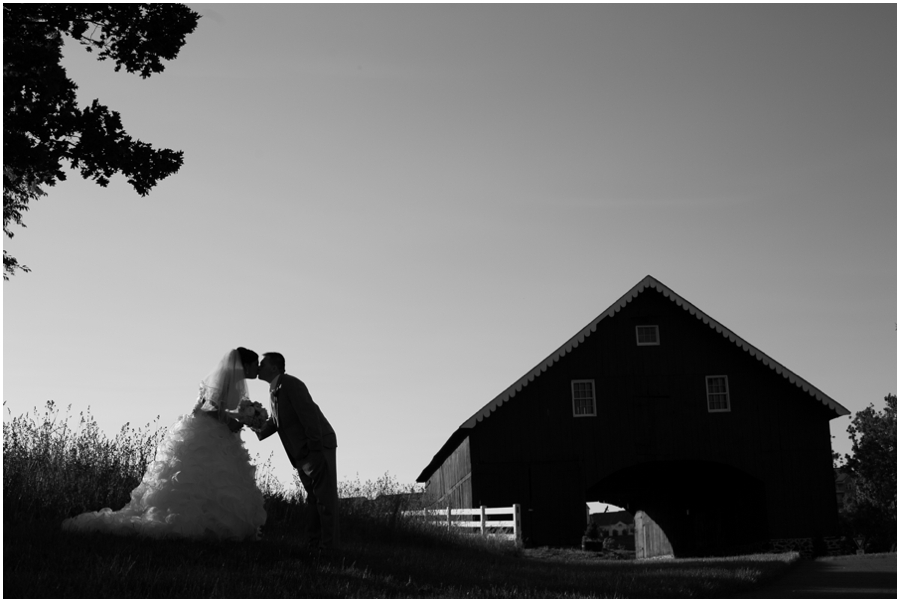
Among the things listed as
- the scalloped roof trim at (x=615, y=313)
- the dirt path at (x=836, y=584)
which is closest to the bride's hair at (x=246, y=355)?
the dirt path at (x=836, y=584)

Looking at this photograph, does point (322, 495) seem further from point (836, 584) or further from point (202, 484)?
point (836, 584)

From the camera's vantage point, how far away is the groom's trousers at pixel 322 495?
29.9 feet

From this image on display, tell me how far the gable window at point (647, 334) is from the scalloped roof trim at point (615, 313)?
2.98ft

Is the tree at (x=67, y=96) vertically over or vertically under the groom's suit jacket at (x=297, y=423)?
over

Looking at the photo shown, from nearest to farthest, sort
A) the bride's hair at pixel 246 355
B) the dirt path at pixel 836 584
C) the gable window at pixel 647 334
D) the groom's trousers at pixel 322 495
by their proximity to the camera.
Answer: the groom's trousers at pixel 322 495 < the dirt path at pixel 836 584 < the bride's hair at pixel 246 355 < the gable window at pixel 647 334

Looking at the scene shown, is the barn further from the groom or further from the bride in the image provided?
the bride

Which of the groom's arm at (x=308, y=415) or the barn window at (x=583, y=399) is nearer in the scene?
the groom's arm at (x=308, y=415)

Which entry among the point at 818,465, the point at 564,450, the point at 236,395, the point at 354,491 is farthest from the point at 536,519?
the point at 236,395

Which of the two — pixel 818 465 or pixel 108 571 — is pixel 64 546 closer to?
pixel 108 571

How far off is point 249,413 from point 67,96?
4.08 metres

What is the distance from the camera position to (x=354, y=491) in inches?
690

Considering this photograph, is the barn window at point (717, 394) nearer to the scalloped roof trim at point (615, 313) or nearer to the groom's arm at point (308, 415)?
the scalloped roof trim at point (615, 313)

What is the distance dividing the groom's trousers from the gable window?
19664 millimetres

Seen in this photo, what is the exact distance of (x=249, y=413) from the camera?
29.9 feet
